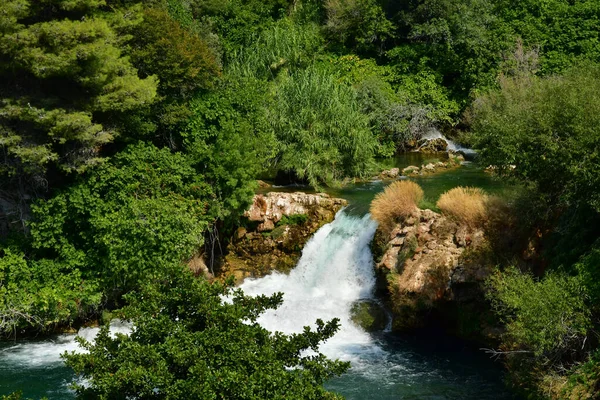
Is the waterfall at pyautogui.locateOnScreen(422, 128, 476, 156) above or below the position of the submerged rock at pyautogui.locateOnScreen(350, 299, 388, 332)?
above

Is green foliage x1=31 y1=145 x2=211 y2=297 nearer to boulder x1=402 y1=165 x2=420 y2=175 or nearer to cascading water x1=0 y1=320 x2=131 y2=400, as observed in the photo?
cascading water x1=0 y1=320 x2=131 y2=400

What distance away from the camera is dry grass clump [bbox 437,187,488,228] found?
61.8 ft

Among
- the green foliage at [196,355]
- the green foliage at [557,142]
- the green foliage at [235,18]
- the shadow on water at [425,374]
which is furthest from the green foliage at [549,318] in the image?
the green foliage at [235,18]

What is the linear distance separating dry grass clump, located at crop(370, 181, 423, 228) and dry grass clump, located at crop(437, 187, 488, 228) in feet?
3.60

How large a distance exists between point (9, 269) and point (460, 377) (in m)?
13.1

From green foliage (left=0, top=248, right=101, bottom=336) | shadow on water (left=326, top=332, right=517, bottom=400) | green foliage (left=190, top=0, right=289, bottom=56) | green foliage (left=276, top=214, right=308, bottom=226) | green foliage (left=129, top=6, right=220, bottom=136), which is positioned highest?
green foliage (left=190, top=0, right=289, bottom=56)

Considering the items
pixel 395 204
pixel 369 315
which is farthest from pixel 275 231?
pixel 369 315

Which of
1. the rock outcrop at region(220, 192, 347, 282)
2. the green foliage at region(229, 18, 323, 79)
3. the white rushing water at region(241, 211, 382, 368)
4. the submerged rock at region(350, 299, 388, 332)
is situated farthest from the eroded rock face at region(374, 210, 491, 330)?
the green foliage at region(229, 18, 323, 79)

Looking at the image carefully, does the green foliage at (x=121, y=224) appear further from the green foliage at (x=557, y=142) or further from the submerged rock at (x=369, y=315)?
the green foliage at (x=557, y=142)

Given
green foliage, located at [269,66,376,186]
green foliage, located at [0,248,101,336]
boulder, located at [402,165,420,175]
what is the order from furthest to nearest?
boulder, located at [402,165,420,175]
green foliage, located at [269,66,376,186]
green foliage, located at [0,248,101,336]

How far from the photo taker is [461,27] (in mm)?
36000

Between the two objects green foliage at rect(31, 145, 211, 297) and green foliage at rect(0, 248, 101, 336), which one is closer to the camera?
green foliage at rect(0, 248, 101, 336)

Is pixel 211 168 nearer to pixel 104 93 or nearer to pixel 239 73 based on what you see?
pixel 104 93

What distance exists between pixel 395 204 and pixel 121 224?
821 centimetres
